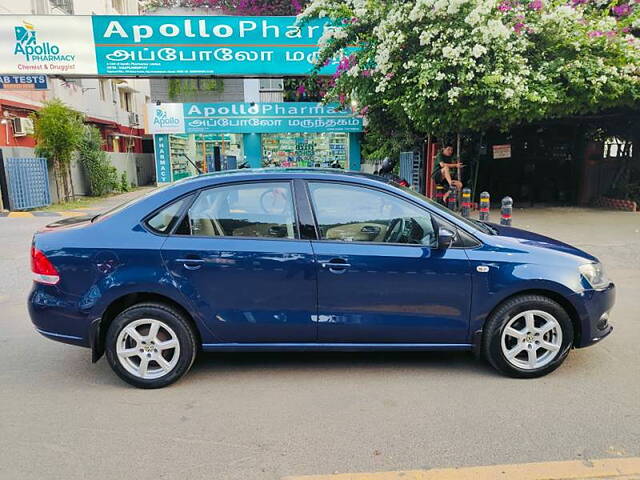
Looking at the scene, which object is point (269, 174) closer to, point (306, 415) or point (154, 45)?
point (306, 415)

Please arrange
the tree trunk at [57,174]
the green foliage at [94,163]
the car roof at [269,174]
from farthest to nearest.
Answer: the green foliage at [94,163], the tree trunk at [57,174], the car roof at [269,174]

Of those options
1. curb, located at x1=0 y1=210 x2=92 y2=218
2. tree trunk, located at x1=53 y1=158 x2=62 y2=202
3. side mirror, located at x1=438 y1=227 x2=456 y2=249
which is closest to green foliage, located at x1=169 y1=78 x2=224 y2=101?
tree trunk, located at x1=53 y1=158 x2=62 y2=202

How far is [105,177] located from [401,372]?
63.6ft

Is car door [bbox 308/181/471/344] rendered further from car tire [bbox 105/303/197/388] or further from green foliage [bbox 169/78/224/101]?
green foliage [bbox 169/78/224/101]

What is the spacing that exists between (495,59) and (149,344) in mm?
8666

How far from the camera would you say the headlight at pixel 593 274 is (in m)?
3.66

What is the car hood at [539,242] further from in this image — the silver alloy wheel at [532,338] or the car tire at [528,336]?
the silver alloy wheel at [532,338]

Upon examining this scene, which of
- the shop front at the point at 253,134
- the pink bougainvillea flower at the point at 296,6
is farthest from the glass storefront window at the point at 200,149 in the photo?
the pink bougainvillea flower at the point at 296,6

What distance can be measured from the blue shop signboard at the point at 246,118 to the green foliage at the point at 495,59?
9.53 metres

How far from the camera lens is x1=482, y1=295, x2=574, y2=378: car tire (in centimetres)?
360

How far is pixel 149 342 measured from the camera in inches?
139

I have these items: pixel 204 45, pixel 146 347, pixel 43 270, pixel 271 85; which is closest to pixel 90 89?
pixel 271 85

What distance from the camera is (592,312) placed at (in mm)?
3646

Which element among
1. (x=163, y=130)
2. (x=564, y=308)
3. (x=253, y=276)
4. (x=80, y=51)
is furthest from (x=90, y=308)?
(x=163, y=130)
